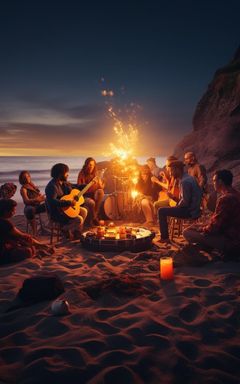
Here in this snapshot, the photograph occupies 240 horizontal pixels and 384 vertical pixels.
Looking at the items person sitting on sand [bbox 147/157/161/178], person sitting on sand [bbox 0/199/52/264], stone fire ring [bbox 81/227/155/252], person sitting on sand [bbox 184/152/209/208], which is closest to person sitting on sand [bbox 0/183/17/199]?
person sitting on sand [bbox 0/199/52/264]

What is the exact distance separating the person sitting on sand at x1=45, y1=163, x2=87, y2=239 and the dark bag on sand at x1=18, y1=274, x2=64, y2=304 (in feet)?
10.2

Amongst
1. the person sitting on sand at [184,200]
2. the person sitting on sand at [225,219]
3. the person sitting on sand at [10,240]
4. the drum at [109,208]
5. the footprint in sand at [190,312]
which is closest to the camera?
the footprint in sand at [190,312]

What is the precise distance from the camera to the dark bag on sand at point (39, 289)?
4.66 m

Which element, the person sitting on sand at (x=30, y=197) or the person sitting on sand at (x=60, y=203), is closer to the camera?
the person sitting on sand at (x=60, y=203)

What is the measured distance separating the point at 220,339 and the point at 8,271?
369cm

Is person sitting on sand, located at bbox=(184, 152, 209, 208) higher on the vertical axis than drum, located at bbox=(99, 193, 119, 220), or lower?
higher

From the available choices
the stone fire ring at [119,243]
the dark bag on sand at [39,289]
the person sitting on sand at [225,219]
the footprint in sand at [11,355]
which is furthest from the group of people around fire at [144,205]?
the footprint in sand at [11,355]

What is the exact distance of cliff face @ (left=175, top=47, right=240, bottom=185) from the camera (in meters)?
17.0

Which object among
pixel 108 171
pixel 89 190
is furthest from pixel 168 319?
pixel 108 171

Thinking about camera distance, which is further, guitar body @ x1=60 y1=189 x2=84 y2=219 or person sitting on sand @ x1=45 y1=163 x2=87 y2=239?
guitar body @ x1=60 y1=189 x2=84 y2=219

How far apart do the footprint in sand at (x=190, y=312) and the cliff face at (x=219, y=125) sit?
33.0ft

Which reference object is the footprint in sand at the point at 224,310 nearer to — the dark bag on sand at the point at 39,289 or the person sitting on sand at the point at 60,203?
the dark bag on sand at the point at 39,289

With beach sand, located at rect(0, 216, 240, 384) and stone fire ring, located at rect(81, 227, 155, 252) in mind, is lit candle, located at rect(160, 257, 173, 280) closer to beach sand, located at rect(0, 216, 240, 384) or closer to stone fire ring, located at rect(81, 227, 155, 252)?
beach sand, located at rect(0, 216, 240, 384)

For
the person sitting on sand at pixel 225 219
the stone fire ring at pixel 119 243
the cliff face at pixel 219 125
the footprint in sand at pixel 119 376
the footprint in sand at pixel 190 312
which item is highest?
the cliff face at pixel 219 125
